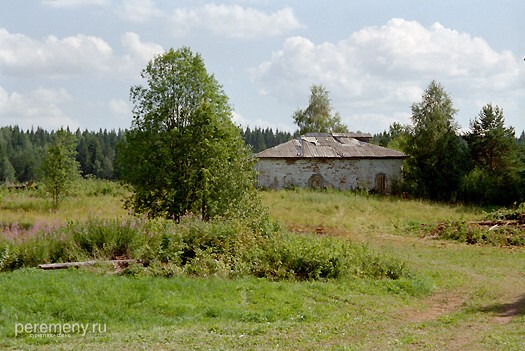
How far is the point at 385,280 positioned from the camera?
12.5 metres

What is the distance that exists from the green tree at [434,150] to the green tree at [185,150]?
883 inches

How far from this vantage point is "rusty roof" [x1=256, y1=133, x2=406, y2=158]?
130 ft

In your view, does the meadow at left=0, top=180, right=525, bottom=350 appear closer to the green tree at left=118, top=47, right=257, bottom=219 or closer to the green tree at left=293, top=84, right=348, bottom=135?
the green tree at left=118, top=47, right=257, bottom=219

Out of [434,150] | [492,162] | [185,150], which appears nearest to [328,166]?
[434,150]

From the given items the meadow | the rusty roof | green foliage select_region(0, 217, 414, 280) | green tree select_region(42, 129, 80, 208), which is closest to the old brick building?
the rusty roof

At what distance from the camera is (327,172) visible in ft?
131

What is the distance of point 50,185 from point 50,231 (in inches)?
672

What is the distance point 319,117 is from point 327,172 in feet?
50.4

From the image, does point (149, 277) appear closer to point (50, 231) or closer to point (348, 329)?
point (50, 231)

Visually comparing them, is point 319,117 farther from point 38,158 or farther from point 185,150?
point 38,158

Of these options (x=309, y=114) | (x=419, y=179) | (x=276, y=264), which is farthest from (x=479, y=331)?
(x=309, y=114)

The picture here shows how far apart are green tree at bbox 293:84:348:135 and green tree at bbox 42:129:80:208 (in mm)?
29546

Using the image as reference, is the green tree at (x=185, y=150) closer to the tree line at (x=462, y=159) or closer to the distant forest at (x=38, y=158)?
the tree line at (x=462, y=159)

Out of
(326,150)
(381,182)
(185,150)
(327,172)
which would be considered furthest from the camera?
(381,182)
